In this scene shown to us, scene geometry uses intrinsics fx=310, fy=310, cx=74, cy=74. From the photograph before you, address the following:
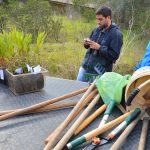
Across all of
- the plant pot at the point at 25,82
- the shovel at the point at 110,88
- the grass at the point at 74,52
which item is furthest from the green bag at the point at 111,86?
the grass at the point at 74,52

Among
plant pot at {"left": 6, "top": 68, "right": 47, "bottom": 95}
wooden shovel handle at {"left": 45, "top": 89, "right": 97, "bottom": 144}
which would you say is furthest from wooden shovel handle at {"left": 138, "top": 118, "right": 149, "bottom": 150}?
plant pot at {"left": 6, "top": 68, "right": 47, "bottom": 95}

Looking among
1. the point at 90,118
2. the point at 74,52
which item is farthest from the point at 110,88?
the point at 74,52

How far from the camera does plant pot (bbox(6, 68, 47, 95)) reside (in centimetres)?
175

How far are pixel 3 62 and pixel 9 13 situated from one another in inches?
167

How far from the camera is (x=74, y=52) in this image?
453 centimetres

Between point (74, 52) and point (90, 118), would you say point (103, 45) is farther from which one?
point (74, 52)

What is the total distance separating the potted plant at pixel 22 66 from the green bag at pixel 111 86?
15.7 inches

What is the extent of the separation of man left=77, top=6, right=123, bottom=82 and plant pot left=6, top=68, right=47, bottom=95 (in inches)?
38.8

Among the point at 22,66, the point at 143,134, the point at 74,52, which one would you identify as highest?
the point at 22,66

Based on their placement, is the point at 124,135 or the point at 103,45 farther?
the point at 103,45

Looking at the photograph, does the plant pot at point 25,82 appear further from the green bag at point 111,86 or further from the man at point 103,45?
the man at point 103,45

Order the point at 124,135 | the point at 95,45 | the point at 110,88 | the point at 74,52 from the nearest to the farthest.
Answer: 1. the point at 124,135
2. the point at 110,88
3. the point at 95,45
4. the point at 74,52

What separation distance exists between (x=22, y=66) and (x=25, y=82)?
110mm

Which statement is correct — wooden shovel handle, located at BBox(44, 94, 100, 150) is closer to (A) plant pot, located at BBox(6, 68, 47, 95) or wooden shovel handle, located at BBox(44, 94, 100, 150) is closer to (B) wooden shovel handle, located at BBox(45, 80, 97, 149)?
(B) wooden shovel handle, located at BBox(45, 80, 97, 149)
